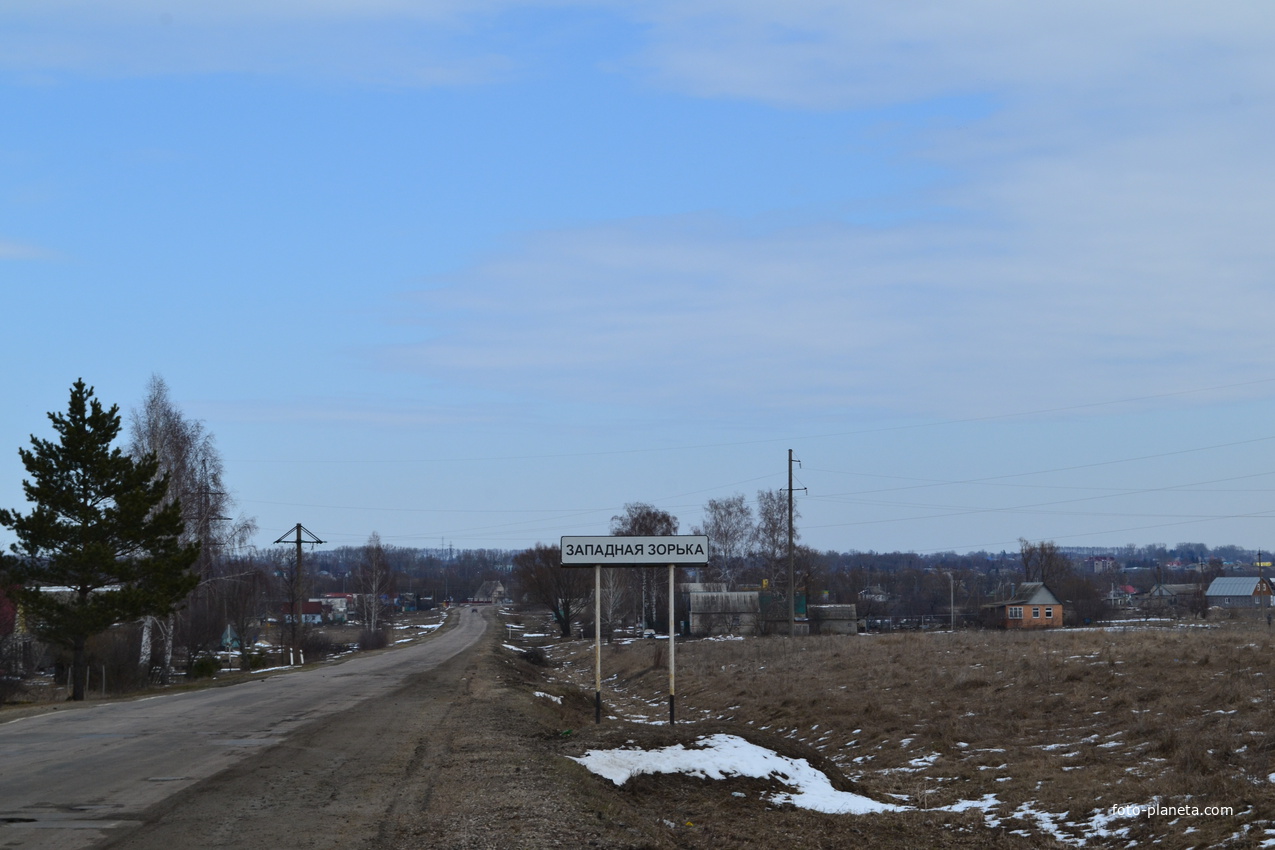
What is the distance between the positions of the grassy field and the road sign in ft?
9.57

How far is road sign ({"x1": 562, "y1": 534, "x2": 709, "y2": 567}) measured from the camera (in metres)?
18.7

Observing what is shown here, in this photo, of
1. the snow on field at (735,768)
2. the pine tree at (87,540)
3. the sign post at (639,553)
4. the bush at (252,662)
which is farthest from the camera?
the bush at (252,662)

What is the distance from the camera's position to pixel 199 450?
51031mm

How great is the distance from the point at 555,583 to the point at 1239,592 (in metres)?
80.2

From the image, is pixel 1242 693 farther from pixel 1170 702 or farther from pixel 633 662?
pixel 633 662

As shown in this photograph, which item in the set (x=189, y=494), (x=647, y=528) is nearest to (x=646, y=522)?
(x=647, y=528)

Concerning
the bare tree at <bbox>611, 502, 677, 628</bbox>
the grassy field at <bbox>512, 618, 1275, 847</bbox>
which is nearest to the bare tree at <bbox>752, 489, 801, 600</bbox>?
the bare tree at <bbox>611, 502, 677, 628</bbox>

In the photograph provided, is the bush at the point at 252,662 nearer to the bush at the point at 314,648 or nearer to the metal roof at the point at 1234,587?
the bush at the point at 314,648

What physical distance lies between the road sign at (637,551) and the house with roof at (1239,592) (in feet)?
369

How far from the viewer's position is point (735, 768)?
1333 centimetres

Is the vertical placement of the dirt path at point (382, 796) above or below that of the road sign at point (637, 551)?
below

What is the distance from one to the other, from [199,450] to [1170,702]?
45597 millimetres

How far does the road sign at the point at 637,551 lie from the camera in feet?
61.3

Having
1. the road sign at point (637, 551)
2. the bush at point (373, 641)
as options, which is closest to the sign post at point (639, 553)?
the road sign at point (637, 551)
